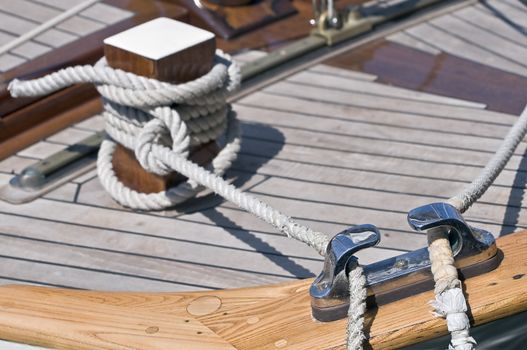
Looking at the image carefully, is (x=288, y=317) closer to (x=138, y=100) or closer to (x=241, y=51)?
(x=138, y=100)

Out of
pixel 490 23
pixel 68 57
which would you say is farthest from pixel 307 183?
pixel 490 23

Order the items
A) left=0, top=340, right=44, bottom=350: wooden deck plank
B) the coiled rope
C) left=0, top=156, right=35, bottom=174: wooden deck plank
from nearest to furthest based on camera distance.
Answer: left=0, top=340, right=44, bottom=350: wooden deck plank < the coiled rope < left=0, top=156, right=35, bottom=174: wooden deck plank

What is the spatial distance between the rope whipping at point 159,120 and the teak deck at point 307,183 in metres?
0.08

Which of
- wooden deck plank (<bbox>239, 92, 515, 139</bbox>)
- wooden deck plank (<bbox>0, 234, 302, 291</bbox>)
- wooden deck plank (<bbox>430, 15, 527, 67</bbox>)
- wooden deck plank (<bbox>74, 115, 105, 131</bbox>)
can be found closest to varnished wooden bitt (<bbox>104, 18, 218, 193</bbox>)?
wooden deck plank (<bbox>0, 234, 302, 291</bbox>)

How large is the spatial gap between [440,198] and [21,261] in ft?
3.31

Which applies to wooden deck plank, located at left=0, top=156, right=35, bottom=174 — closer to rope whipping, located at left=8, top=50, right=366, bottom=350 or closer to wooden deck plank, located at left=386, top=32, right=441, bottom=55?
rope whipping, located at left=8, top=50, right=366, bottom=350

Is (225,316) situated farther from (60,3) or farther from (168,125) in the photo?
(60,3)

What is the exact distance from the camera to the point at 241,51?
3508mm

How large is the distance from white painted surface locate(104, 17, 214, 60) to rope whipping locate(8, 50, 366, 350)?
64 mm

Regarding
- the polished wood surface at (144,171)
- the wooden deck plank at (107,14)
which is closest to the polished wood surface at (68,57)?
the wooden deck plank at (107,14)

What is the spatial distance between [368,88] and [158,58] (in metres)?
0.93

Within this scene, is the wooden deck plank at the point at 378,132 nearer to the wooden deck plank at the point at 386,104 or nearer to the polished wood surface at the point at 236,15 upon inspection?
the wooden deck plank at the point at 386,104

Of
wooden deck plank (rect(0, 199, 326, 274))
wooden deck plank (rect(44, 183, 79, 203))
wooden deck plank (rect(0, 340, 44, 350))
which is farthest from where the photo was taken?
wooden deck plank (rect(44, 183, 79, 203))

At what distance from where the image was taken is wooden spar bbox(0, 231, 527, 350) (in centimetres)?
179
